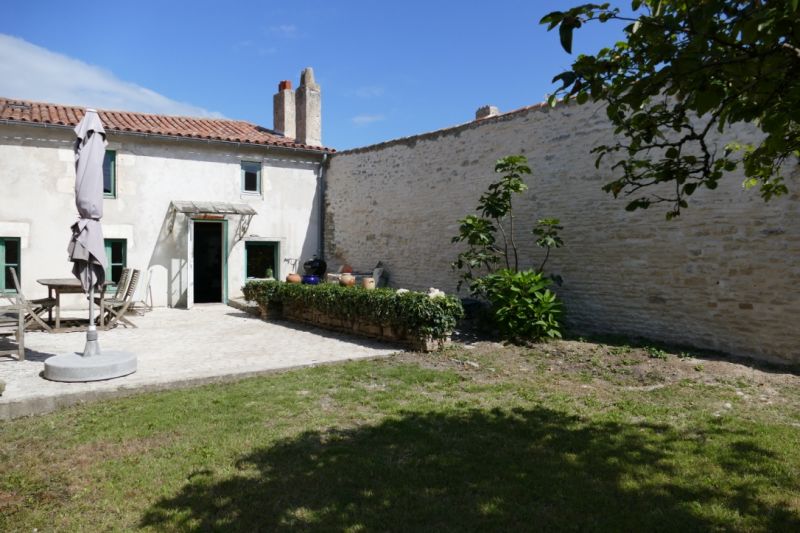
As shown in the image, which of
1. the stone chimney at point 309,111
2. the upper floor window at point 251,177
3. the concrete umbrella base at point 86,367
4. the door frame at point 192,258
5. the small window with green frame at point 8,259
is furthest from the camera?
the stone chimney at point 309,111

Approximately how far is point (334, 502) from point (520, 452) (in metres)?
1.50

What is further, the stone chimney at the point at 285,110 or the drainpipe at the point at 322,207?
the stone chimney at the point at 285,110

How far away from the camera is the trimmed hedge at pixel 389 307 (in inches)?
299

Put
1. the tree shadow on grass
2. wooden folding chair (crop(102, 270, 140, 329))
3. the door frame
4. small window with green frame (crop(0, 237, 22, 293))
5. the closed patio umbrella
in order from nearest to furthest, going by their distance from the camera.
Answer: the tree shadow on grass < the closed patio umbrella < wooden folding chair (crop(102, 270, 140, 329)) < small window with green frame (crop(0, 237, 22, 293)) < the door frame

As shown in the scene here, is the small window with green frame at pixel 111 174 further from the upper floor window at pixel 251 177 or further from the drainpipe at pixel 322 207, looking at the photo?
the drainpipe at pixel 322 207

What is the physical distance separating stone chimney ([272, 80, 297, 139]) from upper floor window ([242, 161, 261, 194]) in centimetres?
233

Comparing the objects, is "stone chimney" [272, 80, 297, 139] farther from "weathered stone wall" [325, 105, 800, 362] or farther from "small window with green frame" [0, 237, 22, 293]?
"small window with green frame" [0, 237, 22, 293]

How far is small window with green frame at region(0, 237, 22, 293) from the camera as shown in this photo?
38.0ft

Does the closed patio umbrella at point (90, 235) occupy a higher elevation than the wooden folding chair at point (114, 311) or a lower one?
higher

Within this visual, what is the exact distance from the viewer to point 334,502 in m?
3.12

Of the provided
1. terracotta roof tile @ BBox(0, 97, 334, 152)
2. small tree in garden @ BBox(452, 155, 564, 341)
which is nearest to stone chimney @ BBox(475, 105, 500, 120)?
small tree in garden @ BBox(452, 155, 564, 341)

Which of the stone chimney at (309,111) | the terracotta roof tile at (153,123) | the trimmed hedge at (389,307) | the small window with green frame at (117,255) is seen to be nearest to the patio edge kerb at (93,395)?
the trimmed hedge at (389,307)

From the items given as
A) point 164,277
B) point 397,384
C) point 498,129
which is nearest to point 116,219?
point 164,277

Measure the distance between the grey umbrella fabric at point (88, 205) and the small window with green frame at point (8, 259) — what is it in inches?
289
